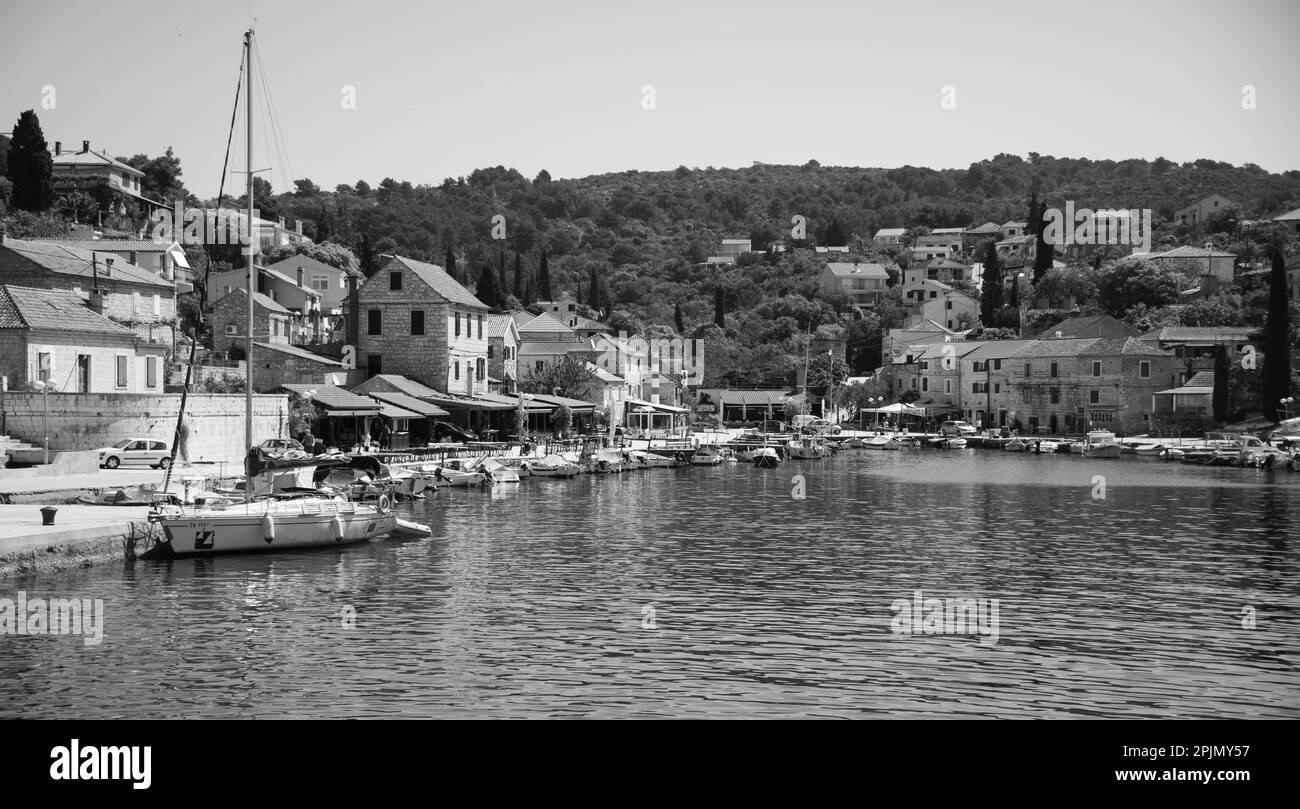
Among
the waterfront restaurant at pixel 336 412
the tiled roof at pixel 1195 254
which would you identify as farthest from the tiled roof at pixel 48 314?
the tiled roof at pixel 1195 254

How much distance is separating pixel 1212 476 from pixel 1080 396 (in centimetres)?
4430

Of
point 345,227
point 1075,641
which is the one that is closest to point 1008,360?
point 345,227

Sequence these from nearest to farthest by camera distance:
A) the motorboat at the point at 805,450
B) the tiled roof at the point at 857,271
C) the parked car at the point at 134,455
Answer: the parked car at the point at 134,455 < the motorboat at the point at 805,450 < the tiled roof at the point at 857,271

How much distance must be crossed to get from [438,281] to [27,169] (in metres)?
39.5

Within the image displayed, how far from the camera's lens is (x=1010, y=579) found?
32875 mm

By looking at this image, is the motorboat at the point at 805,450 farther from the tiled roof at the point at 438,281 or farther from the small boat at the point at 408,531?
the small boat at the point at 408,531

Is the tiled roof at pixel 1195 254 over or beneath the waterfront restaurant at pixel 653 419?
over

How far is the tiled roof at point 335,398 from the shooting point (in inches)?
2339

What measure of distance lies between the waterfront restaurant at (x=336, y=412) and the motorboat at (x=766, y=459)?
1160 inches

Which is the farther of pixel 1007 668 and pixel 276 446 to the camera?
pixel 276 446

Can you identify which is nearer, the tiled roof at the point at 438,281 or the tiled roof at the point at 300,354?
the tiled roof at the point at 300,354

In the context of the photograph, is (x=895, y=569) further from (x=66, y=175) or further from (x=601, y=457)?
(x=66, y=175)

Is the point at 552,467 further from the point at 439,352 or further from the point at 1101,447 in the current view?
the point at 1101,447

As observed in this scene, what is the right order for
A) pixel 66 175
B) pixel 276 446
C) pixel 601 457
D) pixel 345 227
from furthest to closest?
pixel 345 227 < pixel 66 175 < pixel 601 457 < pixel 276 446
